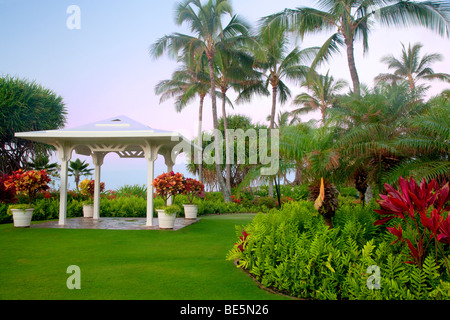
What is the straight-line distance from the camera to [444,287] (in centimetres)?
368

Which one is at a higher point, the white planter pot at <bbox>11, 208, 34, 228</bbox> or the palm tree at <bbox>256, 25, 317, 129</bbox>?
the palm tree at <bbox>256, 25, 317, 129</bbox>

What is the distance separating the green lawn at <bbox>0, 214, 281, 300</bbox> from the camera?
4461mm

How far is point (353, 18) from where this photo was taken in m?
14.4

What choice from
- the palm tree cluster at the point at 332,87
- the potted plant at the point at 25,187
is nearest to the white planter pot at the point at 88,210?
the potted plant at the point at 25,187

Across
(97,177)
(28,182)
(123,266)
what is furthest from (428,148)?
(97,177)

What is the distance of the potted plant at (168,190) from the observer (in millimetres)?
10336

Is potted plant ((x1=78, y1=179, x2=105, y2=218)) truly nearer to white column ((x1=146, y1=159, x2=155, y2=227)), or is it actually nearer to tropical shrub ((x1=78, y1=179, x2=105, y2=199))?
tropical shrub ((x1=78, y1=179, x2=105, y2=199))

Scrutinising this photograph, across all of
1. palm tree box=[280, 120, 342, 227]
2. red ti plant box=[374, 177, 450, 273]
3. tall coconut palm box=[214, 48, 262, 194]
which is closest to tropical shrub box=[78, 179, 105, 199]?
tall coconut palm box=[214, 48, 262, 194]

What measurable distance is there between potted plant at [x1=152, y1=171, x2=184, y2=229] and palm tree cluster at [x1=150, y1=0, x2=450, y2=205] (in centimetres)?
343

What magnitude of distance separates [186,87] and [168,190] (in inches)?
694

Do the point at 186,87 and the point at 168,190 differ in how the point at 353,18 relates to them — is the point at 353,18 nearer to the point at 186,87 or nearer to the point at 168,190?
the point at 168,190

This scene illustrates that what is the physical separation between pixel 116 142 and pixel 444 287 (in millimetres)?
10106

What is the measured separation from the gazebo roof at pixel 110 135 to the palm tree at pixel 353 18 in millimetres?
7367
